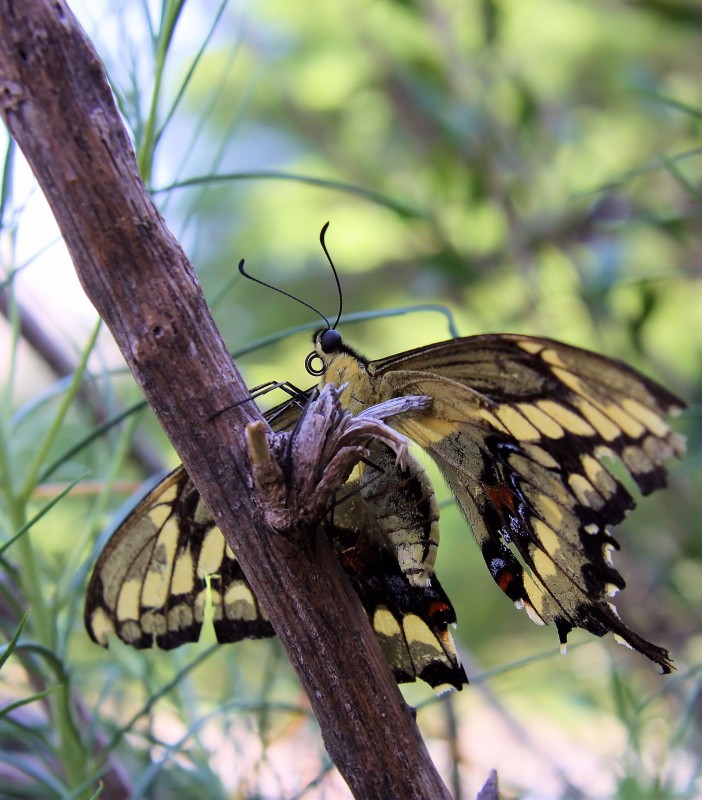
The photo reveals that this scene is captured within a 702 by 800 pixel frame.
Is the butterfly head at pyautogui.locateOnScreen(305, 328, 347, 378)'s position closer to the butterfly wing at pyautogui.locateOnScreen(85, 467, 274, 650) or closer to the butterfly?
the butterfly

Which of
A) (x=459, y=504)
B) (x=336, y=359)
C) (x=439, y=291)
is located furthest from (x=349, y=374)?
(x=439, y=291)

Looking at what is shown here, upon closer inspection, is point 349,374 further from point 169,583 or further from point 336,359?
point 169,583

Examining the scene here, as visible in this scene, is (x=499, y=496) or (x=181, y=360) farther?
(x=499, y=496)

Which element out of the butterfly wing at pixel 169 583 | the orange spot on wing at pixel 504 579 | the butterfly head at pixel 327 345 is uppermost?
the butterfly head at pixel 327 345

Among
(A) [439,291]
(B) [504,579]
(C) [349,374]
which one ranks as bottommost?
(B) [504,579]

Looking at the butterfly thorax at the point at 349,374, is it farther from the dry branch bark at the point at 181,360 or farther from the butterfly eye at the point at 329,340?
the dry branch bark at the point at 181,360

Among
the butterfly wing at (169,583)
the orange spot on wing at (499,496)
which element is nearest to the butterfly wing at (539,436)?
the orange spot on wing at (499,496)

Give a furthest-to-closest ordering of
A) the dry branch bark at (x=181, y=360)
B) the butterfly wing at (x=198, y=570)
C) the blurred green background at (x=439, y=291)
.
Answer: the blurred green background at (x=439, y=291), the butterfly wing at (x=198, y=570), the dry branch bark at (x=181, y=360)
